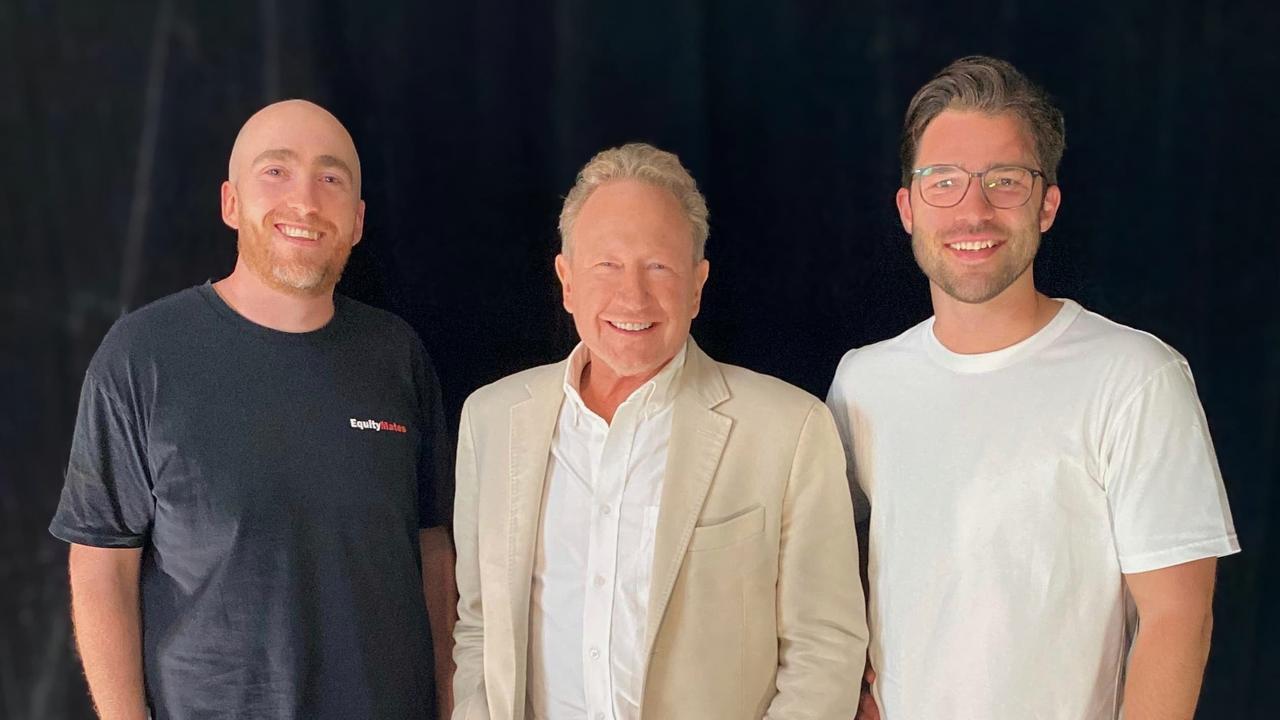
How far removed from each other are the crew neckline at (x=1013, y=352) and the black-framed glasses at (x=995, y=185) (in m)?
0.22

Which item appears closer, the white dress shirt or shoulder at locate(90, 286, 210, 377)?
the white dress shirt

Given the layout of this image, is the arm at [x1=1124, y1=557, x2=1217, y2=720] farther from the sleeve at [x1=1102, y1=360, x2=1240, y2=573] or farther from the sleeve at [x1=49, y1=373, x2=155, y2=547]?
the sleeve at [x1=49, y1=373, x2=155, y2=547]

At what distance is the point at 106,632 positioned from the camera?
2010 mm

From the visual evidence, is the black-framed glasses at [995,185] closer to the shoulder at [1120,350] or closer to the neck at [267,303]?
the shoulder at [1120,350]

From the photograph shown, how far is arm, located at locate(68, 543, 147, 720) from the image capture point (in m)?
2.01

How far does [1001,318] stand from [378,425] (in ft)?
4.09

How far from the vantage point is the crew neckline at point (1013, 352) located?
189 cm

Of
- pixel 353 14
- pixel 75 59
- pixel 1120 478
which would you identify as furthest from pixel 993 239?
pixel 75 59

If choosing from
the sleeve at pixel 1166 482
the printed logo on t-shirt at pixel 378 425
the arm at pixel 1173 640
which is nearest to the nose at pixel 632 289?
the printed logo on t-shirt at pixel 378 425

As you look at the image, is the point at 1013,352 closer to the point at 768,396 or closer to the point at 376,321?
the point at 768,396

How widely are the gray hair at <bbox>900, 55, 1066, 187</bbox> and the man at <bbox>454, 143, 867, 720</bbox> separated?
0.51m

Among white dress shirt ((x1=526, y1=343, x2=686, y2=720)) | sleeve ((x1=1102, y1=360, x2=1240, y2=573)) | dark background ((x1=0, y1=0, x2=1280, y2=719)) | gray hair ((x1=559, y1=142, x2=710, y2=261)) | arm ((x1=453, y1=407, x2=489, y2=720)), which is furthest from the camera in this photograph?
dark background ((x1=0, y1=0, x2=1280, y2=719))

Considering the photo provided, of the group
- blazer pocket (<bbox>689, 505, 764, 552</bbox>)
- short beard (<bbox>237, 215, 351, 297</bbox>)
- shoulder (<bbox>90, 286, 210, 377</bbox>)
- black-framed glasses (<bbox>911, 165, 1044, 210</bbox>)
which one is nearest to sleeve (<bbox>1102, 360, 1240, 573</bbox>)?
black-framed glasses (<bbox>911, 165, 1044, 210</bbox>)

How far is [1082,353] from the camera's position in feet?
6.05
